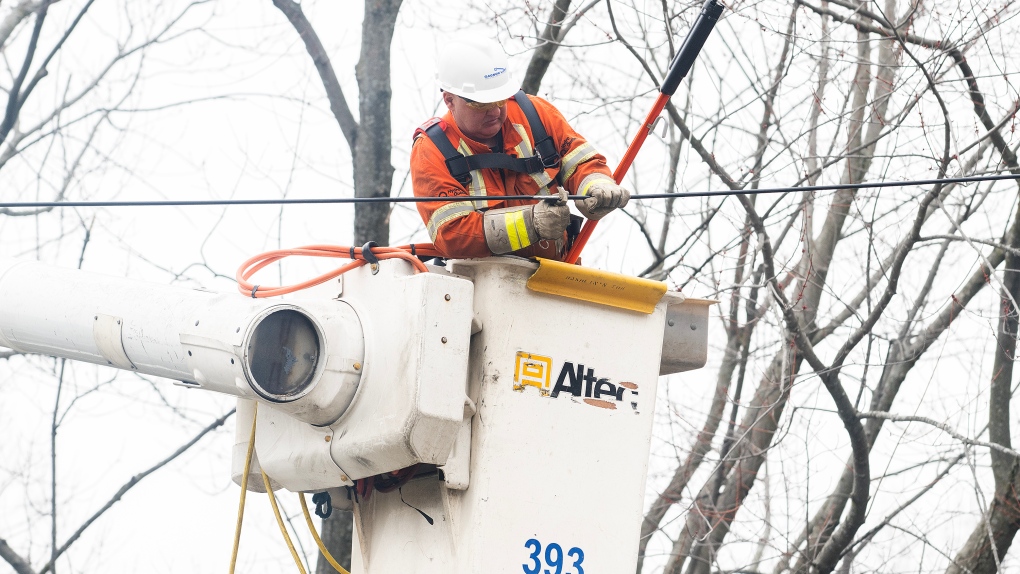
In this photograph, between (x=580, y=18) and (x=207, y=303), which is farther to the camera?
(x=580, y=18)

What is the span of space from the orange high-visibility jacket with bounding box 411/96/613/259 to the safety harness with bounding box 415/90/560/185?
0.02 m

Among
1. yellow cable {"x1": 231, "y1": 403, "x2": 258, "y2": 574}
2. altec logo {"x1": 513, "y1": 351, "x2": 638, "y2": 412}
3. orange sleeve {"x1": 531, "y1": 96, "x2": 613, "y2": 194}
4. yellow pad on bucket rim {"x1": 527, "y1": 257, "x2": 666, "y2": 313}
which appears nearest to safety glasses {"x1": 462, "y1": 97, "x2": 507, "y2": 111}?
orange sleeve {"x1": 531, "y1": 96, "x2": 613, "y2": 194}

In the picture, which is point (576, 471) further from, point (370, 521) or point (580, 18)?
point (580, 18)

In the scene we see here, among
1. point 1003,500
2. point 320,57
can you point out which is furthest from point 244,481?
point 1003,500

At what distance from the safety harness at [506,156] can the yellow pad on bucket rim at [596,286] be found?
0.50 metres

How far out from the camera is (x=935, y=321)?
23.1 ft

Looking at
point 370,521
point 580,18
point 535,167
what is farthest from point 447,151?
point 580,18

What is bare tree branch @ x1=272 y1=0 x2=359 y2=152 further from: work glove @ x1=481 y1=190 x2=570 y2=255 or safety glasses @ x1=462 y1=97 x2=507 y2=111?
work glove @ x1=481 y1=190 x2=570 y2=255

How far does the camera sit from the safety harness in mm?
4062

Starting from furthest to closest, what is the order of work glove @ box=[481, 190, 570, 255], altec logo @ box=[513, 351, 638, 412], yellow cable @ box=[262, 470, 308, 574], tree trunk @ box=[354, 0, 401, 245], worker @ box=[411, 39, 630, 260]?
tree trunk @ box=[354, 0, 401, 245], yellow cable @ box=[262, 470, 308, 574], worker @ box=[411, 39, 630, 260], work glove @ box=[481, 190, 570, 255], altec logo @ box=[513, 351, 638, 412]

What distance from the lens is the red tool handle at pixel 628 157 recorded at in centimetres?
403

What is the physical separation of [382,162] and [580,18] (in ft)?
4.55

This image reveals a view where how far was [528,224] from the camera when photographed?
378cm

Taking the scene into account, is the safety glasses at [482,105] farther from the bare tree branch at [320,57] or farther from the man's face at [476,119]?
the bare tree branch at [320,57]
